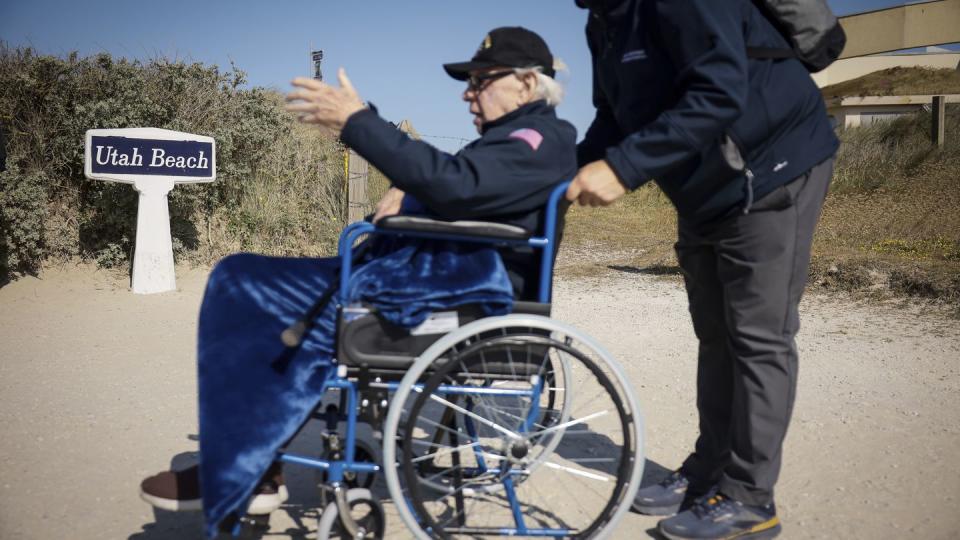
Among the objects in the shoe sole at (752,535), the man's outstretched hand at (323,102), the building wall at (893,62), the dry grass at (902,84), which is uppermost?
the building wall at (893,62)

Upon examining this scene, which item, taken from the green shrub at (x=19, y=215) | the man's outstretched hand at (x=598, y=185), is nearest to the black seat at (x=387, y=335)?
the man's outstretched hand at (x=598, y=185)

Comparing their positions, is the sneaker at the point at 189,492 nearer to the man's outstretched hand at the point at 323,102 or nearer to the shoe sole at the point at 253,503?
the shoe sole at the point at 253,503

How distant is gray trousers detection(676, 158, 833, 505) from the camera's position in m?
2.38

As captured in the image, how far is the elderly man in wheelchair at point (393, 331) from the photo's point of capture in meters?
2.04

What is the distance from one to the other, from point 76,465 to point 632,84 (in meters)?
2.58

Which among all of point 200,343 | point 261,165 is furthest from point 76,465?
point 261,165

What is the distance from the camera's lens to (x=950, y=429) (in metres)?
3.61

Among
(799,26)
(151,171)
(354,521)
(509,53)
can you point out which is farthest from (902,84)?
(354,521)

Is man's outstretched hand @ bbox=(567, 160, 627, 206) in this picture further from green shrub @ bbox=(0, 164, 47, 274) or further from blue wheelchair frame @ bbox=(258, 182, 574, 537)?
green shrub @ bbox=(0, 164, 47, 274)

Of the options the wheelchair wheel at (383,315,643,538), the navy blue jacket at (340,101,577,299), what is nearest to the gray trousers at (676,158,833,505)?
the wheelchair wheel at (383,315,643,538)

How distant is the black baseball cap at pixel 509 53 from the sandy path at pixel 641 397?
158 centimetres

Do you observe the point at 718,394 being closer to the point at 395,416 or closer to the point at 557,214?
the point at 557,214

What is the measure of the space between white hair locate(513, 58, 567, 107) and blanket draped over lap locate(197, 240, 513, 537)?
60 centimetres

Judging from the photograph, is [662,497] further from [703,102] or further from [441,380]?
[703,102]
